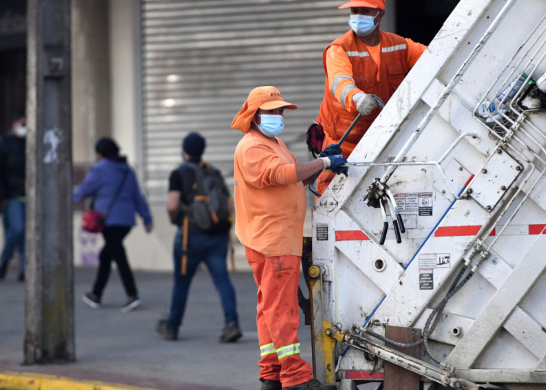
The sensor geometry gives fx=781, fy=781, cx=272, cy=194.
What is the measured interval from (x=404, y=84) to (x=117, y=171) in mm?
5170

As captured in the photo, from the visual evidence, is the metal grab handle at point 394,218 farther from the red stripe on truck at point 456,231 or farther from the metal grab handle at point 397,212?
the red stripe on truck at point 456,231

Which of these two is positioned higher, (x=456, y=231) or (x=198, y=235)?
(x=456, y=231)

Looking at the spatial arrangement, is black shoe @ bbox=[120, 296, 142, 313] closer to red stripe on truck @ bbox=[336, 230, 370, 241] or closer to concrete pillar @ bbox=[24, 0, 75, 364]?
concrete pillar @ bbox=[24, 0, 75, 364]

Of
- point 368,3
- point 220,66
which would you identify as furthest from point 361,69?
point 220,66

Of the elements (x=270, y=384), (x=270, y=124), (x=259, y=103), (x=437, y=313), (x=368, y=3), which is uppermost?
(x=368, y=3)

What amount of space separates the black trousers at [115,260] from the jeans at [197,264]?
5.55 feet

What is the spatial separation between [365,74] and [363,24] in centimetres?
28

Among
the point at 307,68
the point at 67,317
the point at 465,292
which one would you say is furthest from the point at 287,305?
the point at 307,68

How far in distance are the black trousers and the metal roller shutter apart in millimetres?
3103

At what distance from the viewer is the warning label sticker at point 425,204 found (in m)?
3.84

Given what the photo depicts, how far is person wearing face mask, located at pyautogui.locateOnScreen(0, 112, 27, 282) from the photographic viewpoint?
10.2 m

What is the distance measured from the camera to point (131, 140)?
11.9 meters

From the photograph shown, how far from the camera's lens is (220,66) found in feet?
37.4

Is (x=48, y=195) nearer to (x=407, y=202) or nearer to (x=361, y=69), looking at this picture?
(x=361, y=69)
